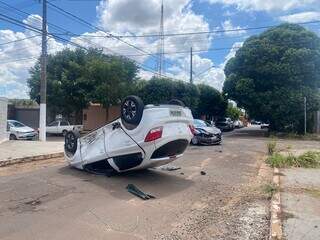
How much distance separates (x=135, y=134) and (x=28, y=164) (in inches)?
208

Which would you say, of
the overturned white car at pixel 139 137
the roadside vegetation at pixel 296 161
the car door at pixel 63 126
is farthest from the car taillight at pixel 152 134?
the car door at pixel 63 126

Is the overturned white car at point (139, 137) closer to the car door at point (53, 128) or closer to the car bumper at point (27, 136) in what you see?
the car bumper at point (27, 136)

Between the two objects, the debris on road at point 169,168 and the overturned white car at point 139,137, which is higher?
the overturned white car at point 139,137

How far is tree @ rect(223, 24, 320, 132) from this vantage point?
3238 centimetres

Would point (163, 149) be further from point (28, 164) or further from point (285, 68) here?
point (285, 68)

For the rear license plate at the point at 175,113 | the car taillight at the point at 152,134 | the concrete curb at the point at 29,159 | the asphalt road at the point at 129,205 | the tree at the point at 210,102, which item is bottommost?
the asphalt road at the point at 129,205

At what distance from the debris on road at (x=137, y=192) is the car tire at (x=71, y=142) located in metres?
2.77

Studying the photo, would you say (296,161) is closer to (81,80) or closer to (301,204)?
(301,204)

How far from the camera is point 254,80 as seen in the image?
3453 cm

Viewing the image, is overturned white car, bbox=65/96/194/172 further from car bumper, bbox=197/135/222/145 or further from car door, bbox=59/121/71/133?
car door, bbox=59/121/71/133

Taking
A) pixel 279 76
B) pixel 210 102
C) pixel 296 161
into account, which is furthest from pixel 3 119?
pixel 210 102

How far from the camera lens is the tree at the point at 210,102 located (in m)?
48.2

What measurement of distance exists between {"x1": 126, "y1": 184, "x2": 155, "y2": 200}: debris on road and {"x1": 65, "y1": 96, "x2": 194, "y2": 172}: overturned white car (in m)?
0.73

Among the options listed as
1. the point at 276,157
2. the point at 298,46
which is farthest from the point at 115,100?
the point at 276,157
